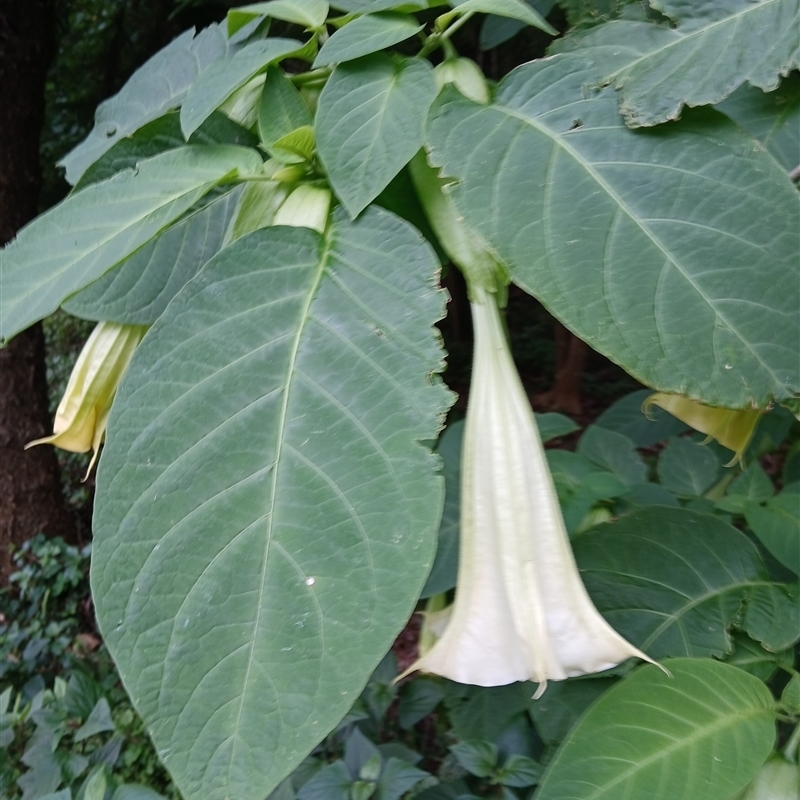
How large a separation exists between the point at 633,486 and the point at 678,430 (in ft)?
0.66

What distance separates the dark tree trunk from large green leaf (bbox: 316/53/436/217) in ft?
5.17

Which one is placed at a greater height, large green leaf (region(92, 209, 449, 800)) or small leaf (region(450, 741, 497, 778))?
large green leaf (region(92, 209, 449, 800))

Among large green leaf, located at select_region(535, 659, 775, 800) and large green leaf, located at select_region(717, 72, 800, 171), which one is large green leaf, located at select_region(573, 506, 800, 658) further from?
large green leaf, located at select_region(717, 72, 800, 171)

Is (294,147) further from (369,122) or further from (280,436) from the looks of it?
(280,436)

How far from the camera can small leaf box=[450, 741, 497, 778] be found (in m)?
0.78

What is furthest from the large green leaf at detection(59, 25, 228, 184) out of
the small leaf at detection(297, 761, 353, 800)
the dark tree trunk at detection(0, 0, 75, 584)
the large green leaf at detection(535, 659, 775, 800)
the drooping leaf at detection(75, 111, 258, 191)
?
the dark tree trunk at detection(0, 0, 75, 584)

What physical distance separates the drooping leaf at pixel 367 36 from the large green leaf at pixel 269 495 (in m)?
0.09

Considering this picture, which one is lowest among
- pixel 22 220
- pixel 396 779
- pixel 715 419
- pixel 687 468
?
pixel 396 779

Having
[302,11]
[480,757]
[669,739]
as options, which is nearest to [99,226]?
[302,11]

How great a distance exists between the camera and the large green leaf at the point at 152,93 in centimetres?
50

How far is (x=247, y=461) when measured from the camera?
293 millimetres

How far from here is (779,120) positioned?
0.39 metres

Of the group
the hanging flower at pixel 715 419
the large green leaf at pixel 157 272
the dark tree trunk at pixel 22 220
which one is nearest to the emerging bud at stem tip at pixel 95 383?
the large green leaf at pixel 157 272

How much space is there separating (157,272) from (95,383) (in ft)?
0.28
